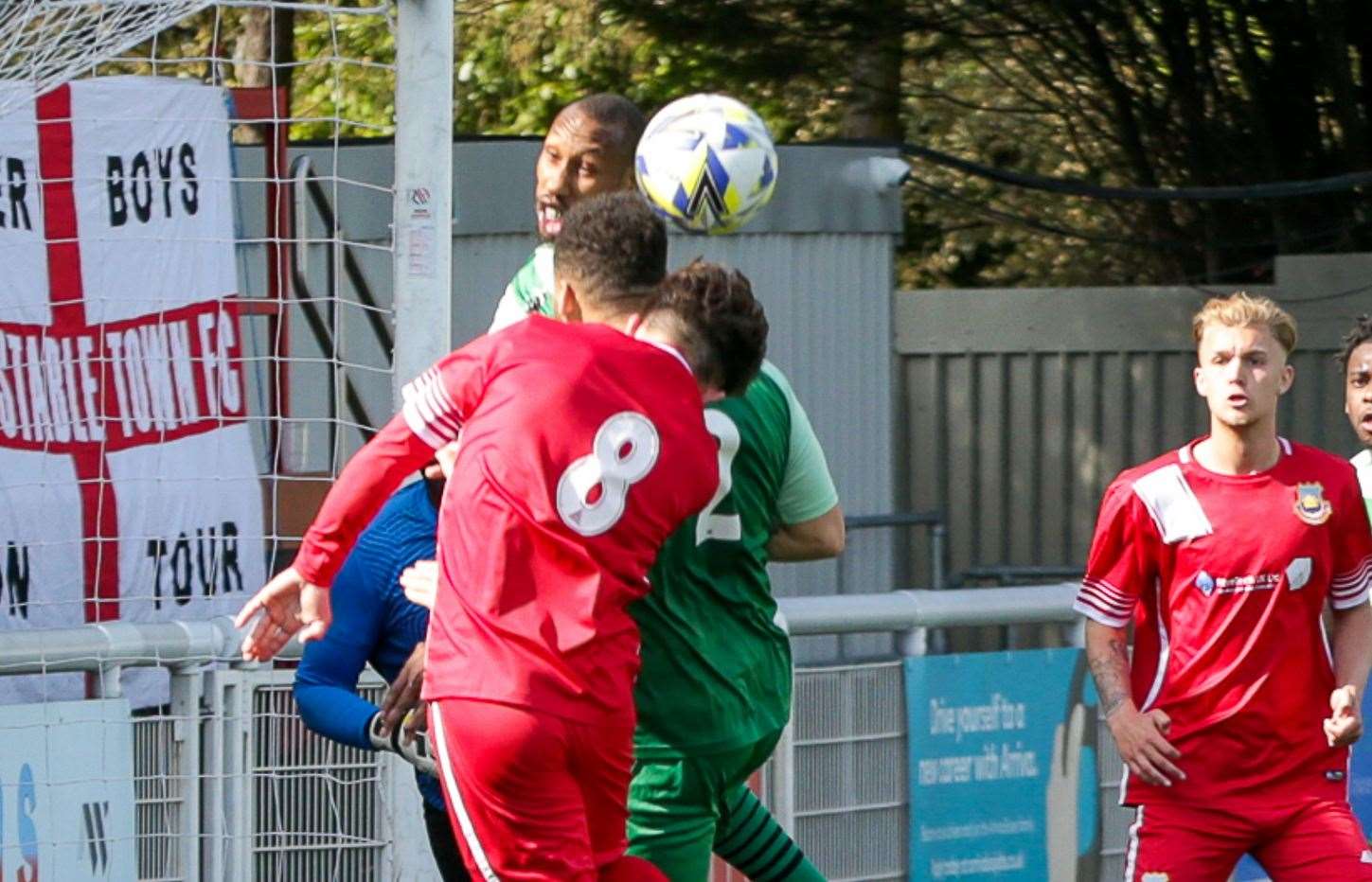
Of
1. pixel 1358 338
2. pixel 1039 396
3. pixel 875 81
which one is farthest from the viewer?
pixel 875 81

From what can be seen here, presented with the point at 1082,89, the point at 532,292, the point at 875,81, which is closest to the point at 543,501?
the point at 532,292

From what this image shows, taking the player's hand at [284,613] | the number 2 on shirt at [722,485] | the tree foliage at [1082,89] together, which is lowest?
the player's hand at [284,613]

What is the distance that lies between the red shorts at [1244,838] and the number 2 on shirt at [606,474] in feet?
6.95

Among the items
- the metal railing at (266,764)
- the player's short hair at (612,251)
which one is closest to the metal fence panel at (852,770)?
the metal railing at (266,764)

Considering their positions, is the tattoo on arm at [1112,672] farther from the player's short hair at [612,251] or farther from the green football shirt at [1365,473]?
the player's short hair at [612,251]

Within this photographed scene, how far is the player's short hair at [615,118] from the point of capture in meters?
5.45

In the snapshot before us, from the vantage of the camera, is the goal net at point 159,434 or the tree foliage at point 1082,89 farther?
the tree foliage at point 1082,89

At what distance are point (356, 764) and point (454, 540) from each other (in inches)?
70.1

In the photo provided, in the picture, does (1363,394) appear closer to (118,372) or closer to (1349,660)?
(1349,660)

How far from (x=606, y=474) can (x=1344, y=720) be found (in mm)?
2368

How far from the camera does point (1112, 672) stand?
582 cm

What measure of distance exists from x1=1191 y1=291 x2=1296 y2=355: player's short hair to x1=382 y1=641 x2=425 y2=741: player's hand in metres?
2.26

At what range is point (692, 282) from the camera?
467 cm

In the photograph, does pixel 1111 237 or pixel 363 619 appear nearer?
pixel 363 619
